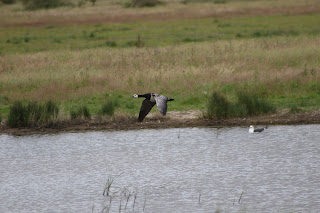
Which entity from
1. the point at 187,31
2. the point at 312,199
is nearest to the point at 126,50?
the point at 187,31

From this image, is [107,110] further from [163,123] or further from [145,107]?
[145,107]

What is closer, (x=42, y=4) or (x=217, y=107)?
(x=217, y=107)

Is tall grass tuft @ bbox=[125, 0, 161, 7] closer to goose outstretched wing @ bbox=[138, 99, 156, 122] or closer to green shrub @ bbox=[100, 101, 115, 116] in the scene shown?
green shrub @ bbox=[100, 101, 115, 116]

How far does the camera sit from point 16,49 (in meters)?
29.1

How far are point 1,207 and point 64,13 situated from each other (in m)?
42.0

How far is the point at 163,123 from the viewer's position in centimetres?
1442

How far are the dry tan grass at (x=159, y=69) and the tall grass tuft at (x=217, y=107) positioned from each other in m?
2.55

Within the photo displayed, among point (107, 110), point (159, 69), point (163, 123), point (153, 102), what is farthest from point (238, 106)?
point (159, 69)

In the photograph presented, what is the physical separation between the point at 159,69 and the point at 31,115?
223 inches

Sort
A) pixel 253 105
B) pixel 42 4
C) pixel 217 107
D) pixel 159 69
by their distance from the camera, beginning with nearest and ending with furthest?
pixel 217 107
pixel 253 105
pixel 159 69
pixel 42 4

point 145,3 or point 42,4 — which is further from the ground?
point 145,3

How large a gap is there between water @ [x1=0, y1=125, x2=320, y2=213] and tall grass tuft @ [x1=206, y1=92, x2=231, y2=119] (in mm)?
627

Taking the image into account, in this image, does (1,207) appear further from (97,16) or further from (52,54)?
(97,16)

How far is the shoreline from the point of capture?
547 inches
